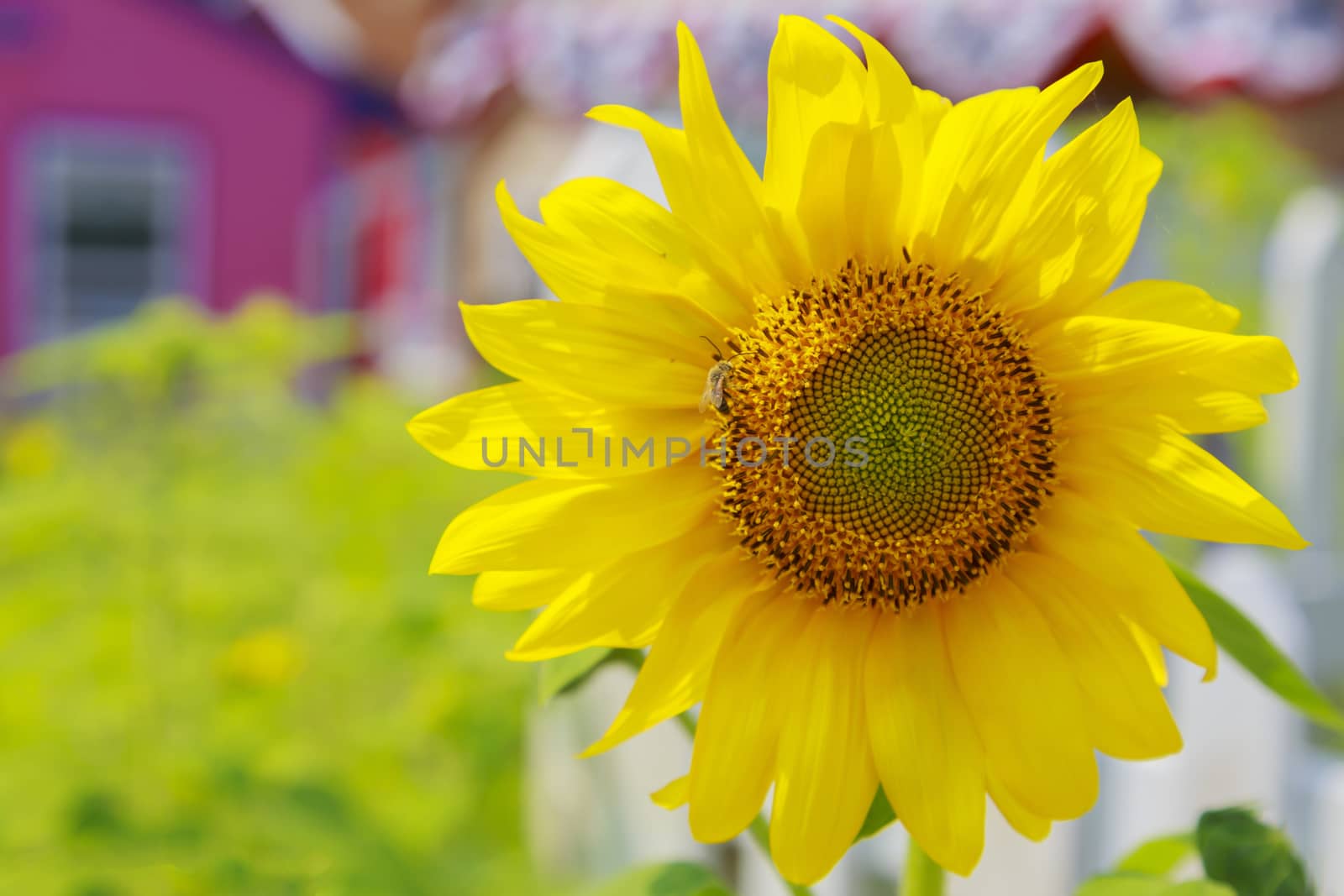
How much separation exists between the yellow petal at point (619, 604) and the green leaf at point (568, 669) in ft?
0.10

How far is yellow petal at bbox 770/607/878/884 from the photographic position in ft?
1.30

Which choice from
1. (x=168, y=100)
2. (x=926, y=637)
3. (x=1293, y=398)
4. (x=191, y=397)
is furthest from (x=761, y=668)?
(x=168, y=100)

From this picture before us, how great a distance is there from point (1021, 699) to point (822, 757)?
7 cm

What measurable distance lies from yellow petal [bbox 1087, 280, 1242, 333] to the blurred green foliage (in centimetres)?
78

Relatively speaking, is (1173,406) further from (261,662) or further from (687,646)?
(261,662)

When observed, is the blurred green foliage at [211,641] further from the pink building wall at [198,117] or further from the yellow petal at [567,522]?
the pink building wall at [198,117]

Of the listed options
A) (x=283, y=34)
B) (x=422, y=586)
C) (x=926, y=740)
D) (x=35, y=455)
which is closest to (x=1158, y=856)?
(x=926, y=740)

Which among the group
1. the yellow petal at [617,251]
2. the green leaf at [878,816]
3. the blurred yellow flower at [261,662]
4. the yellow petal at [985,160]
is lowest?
the blurred yellow flower at [261,662]

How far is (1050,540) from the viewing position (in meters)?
0.43

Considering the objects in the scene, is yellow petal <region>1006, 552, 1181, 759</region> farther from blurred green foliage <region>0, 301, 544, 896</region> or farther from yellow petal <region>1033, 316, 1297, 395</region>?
blurred green foliage <region>0, 301, 544, 896</region>

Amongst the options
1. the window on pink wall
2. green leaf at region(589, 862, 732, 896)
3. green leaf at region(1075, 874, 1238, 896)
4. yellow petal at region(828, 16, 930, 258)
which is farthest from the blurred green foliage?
the window on pink wall

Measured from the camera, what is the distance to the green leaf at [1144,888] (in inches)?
16.8

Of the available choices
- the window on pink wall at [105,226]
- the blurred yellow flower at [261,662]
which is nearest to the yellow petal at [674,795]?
the blurred yellow flower at [261,662]

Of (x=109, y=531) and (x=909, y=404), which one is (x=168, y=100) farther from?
(x=909, y=404)
